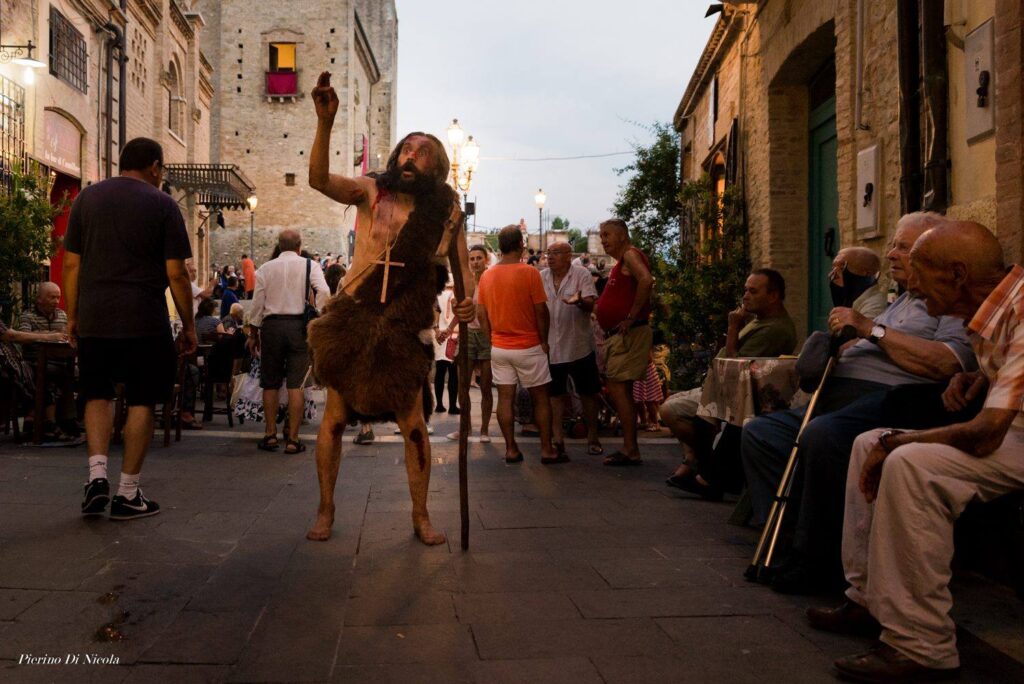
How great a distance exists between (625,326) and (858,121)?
2.48 meters

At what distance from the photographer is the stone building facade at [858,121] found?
5.43 meters

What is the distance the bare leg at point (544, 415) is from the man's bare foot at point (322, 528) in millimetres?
2984

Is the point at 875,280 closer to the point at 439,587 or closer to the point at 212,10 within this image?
the point at 439,587

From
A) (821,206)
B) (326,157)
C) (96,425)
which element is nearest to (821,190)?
(821,206)

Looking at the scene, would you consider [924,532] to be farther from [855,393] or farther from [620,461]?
[620,461]

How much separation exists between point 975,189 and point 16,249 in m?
8.19

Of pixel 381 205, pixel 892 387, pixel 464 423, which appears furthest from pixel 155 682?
pixel 892 387

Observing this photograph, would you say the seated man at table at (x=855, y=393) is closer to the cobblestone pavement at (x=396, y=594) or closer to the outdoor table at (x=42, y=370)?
the cobblestone pavement at (x=396, y=594)

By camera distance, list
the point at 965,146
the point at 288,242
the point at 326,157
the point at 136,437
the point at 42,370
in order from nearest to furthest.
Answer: the point at 326,157 < the point at 136,437 < the point at 965,146 < the point at 42,370 < the point at 288,242

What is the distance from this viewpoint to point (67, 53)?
55.5ft

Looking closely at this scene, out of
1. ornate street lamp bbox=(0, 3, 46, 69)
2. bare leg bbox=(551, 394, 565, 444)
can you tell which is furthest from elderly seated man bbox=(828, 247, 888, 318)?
ornate street lamp bbox=(0, 3, 46, 69)

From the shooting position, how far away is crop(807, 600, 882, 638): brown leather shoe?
A: 352 cm

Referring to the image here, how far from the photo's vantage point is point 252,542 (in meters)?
4.80

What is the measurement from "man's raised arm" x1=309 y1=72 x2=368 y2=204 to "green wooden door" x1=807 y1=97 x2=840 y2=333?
20.0 feet
